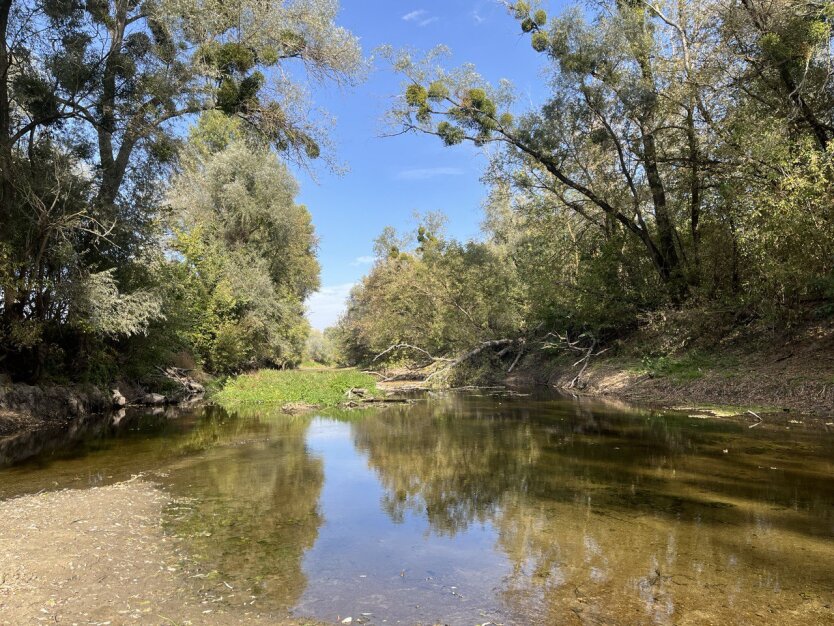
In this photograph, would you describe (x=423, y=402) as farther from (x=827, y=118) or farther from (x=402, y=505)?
(x=827, y=118)

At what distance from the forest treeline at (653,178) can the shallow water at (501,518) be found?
632cm

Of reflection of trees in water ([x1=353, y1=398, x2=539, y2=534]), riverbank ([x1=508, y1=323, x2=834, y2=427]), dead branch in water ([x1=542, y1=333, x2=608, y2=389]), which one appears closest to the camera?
reflection of trees in water ([x1=353, y1=398, x2=539, y2=534])

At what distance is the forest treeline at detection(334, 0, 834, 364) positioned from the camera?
44.1 ft

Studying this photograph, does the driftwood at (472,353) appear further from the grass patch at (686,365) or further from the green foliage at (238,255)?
the green foliage at (238,255)

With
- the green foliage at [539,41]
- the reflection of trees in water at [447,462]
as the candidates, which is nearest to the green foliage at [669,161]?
the green foliage at [539,41]

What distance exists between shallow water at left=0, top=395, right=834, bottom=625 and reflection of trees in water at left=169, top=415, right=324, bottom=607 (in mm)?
30

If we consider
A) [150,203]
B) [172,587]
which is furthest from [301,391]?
[172,587]

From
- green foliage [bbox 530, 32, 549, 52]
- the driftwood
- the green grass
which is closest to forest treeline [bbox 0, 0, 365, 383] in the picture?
the green grass

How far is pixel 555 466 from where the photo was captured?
28.8ft

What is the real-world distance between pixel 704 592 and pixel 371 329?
36.2 meters

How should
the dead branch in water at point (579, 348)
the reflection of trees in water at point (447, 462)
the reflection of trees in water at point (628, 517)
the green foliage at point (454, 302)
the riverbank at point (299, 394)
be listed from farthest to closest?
the green foliage at point (454, 302)
the dead branch in water at point (579, 348)
the riverbank at point (299, 394)
the reflection of trees in water at point (447, 462)
the reflection of trees in water at point (628, 517)

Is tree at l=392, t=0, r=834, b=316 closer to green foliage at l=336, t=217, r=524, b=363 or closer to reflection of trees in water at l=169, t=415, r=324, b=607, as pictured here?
green foliage at l=336, t=217, r=524, b=363

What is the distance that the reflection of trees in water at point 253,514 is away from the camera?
4633 mm

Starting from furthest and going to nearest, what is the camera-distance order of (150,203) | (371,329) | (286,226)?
(371,329)
(286,226)
(150,203)
